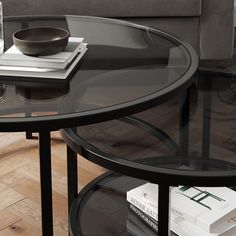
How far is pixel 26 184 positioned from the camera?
1652mm

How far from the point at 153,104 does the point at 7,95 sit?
265 mm

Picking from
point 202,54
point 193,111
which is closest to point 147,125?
point 193,111

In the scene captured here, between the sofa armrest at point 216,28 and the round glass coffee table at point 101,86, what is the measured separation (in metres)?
0.70

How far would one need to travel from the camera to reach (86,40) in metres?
1.40

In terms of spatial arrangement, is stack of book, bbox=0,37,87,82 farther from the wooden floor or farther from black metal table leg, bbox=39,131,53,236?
the wooden floor

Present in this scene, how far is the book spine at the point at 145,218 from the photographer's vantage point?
1175 mm

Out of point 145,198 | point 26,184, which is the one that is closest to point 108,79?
point 145,198

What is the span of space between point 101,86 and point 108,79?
0.04 meters

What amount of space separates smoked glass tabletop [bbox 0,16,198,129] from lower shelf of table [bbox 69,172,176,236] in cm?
28

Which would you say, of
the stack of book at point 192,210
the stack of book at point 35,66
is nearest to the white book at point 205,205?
the stack of book at point 192,210

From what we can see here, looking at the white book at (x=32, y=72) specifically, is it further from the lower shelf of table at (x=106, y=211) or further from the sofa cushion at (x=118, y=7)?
the sofa cushion at (x=118, y=7)

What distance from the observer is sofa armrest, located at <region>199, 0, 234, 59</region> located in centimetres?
213

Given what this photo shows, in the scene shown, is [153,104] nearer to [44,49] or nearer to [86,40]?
[44,49]

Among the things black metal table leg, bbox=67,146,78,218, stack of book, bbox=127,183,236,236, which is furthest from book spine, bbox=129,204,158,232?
black metal table leg, bbox=67,146,78,218
